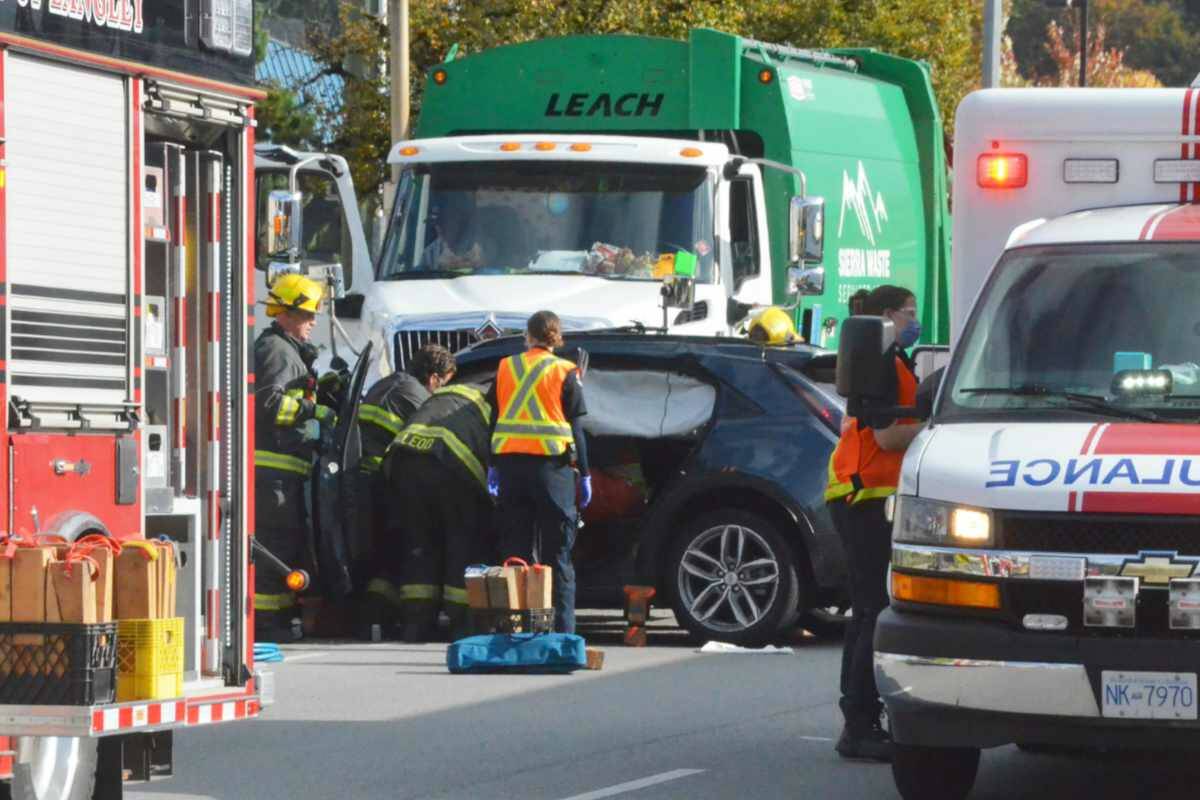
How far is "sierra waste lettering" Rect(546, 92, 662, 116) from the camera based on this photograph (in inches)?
740

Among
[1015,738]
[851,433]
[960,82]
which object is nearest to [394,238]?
[851,433]

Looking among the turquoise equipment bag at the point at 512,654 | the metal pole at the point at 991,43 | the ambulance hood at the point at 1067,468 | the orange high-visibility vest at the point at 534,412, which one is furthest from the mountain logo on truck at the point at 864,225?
the ambulance hood at the point at 1067,468

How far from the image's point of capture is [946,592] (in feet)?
26.8

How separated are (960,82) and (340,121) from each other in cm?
1085

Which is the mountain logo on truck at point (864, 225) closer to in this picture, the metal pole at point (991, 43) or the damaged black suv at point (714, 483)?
the metal pole at point (991, 43)

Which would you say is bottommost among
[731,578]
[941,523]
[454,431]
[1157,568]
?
[731,578]

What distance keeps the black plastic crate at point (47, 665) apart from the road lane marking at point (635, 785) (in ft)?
7.61

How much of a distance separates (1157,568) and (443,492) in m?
6.83

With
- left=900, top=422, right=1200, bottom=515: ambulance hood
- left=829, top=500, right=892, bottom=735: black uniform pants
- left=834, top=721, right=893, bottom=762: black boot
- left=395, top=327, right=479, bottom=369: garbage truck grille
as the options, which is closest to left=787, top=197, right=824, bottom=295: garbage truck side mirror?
left=395, top=327, right=479, bottom=369: garbage truck grille

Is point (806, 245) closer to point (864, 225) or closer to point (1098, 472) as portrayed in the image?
point (864, 225)

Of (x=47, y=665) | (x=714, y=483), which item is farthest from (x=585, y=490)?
(x=47, y=665)

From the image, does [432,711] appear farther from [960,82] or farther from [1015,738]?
[960,82]

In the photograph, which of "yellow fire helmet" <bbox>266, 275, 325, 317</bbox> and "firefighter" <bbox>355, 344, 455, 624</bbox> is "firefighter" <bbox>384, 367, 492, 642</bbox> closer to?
"firefighter" <bbox>355, 344, 455, 624</bbox>

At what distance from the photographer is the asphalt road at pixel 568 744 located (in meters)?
9.55
